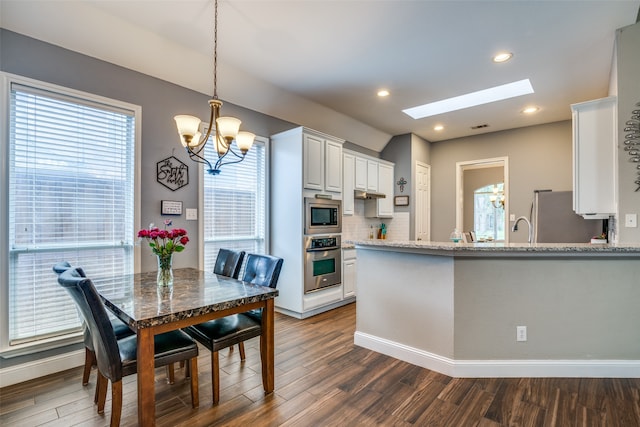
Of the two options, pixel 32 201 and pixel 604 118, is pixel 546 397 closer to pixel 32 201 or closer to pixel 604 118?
pixel 604 118

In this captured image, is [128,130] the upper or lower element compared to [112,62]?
lower

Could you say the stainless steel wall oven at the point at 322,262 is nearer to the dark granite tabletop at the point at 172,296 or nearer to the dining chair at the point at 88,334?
the dark granite tabletop at the point at 172,296

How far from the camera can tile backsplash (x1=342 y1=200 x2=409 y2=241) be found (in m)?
5.34

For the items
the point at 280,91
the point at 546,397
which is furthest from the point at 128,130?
the point at 546,397

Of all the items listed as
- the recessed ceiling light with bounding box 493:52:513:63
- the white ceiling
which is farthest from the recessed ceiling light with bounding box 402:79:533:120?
the recessed ceiling light with bounding box 493:52:513:63

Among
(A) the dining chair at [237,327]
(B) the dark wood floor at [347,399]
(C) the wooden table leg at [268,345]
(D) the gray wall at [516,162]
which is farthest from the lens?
(D) the gray wall at [516,162]

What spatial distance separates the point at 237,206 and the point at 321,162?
48.7 inches

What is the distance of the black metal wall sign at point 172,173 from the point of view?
3131 mm

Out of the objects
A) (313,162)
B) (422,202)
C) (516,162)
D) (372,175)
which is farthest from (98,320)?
(516,162)

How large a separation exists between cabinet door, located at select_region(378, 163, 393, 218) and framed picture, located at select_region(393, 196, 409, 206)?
12 centimetres

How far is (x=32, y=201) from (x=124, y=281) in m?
0.94

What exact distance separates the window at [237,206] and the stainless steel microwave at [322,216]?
624 millimetres

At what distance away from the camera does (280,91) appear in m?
3.88

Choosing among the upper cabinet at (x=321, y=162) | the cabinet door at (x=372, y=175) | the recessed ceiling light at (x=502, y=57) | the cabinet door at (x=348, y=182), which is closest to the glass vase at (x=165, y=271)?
the upper cabinet at (x=321, y=162)
